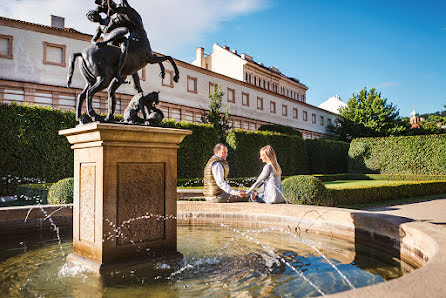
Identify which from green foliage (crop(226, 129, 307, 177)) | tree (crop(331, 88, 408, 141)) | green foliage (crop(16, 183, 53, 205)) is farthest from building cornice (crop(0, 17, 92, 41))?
tree (crop(331, 88, 408, 141))

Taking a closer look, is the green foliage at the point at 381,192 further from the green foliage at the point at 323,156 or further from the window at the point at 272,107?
the window at the point at 272,107

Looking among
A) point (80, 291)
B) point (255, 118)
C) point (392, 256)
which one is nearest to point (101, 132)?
point (80, 291)

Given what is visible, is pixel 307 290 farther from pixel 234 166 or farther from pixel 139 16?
pixel 234 166

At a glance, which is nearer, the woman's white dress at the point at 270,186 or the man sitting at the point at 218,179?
the woman's white dress at the point at 270,186

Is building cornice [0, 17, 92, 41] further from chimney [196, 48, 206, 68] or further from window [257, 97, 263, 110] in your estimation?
chimney [196, 48, 206, 68]

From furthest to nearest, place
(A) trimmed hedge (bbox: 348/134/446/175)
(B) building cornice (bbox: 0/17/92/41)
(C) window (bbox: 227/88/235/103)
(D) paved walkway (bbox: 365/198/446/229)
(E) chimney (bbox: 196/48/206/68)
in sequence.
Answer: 1. (E) chimney (bbox: 196/48/206/68)
2. (C) window (bbox: 227/88/235/103)
3. (A) trimmed hedge (bbox: 348/134/446/175)
4. (B) building cornice (bbox: 0/17/92/41)
5. (D) paved walkway (bbox: 365/198/446/229)

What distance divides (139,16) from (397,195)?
44.4 feet

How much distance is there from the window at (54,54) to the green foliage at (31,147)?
8.57 meters

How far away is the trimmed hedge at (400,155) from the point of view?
23.9 metres

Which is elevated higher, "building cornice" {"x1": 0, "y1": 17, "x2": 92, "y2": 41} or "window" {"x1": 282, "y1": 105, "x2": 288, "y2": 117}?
"building cornice" {"x1": 0, "y1": 17, "x2": 92, "y2": 41}

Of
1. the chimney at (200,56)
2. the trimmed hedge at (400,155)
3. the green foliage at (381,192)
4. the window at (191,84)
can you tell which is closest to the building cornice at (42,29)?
the window at (191,84)

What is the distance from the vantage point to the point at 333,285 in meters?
3.04

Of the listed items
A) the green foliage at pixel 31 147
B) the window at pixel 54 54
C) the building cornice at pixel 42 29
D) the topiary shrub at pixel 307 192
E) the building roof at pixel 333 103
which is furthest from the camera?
the building roof at pixel 333 103

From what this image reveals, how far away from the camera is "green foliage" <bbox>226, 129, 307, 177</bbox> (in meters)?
21.3
